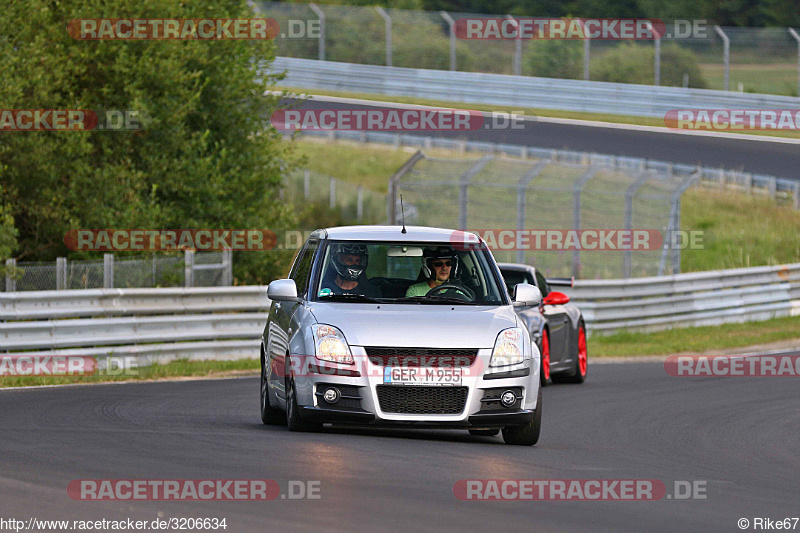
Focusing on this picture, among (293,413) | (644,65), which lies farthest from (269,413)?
(644,65)

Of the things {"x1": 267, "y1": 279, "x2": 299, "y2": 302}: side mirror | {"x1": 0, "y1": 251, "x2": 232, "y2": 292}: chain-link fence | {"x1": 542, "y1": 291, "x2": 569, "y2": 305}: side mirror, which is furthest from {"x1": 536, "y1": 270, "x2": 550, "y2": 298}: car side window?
{"x1": 267, "y1": 279, "x2": 299, "y2": 302}: side mirror

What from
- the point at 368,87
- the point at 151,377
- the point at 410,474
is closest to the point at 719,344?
the point at 151,377

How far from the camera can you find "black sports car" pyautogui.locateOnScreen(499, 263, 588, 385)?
16281mm

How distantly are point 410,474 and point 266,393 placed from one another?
3175 millimetres

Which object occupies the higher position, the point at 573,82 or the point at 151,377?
the point at 573,82

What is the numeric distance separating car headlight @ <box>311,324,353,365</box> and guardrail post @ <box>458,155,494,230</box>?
16956 mm

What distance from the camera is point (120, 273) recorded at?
19.7 m

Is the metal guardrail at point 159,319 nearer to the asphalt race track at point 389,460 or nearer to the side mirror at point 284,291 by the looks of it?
the asphalt race track at point 389,460

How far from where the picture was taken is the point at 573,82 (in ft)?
132

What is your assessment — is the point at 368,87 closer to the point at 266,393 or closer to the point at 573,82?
the point at 573,82

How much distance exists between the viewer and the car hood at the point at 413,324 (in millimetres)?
9711

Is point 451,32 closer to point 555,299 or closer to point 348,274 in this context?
point 555,299

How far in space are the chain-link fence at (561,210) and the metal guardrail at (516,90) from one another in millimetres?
6885

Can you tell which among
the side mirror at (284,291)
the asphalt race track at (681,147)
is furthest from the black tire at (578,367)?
the asphalt race track at (681,147)
